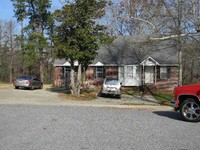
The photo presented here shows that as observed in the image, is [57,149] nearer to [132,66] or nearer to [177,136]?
[177,136]

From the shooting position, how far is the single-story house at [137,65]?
38.7m

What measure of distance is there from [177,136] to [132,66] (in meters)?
29.7

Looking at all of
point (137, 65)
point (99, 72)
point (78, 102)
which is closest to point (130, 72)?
point (137, 65)

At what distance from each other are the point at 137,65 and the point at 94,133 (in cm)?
2944

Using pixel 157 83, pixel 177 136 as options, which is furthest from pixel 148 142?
pixel 157 83

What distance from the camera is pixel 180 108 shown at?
13.2 m

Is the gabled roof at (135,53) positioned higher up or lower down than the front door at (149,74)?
higher up

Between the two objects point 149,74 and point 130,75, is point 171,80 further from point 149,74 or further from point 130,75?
point 130,75

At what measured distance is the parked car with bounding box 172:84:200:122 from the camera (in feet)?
41.8

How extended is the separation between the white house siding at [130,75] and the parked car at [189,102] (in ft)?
84.2

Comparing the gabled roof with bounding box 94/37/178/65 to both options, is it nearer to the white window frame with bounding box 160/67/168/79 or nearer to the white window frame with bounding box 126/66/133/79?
the white window frame with bounding box 126/66/133/79

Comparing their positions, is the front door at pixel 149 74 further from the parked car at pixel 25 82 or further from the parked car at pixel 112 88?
the parked car at pixel 25 82

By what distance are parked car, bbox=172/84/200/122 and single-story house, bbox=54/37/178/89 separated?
80.2 feet

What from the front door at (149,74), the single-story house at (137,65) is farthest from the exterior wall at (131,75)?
the front door at (149,74)
